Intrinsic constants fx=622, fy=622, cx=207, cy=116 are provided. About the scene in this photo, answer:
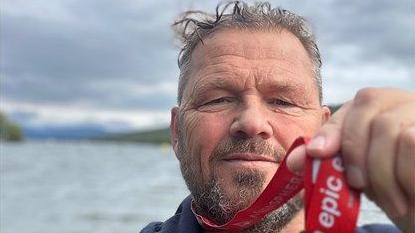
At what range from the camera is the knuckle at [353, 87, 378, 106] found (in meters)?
1.40

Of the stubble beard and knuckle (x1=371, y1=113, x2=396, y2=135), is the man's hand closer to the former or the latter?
knuckle (x1=371, y1=113, x2=396, y2=135)

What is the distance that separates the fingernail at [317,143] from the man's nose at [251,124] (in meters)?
1.19

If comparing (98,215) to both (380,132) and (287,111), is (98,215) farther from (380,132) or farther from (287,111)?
(380,132)

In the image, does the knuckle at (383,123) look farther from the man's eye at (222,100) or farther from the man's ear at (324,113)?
the man's ear at (324,113)

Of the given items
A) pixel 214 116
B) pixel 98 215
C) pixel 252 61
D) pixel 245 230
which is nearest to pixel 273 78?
pixel 252 61

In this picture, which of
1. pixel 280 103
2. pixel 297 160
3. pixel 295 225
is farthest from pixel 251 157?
pixel 297 160

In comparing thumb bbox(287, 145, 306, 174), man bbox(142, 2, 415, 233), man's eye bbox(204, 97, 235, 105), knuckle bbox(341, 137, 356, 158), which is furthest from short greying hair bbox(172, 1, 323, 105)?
knuckle bbox(341, 137, 356, 158)

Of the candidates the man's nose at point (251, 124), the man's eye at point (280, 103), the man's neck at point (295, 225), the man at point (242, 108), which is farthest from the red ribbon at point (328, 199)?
the man's neck at point (295, 225)

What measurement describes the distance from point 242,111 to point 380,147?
54.8 inches

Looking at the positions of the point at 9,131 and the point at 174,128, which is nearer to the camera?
the point at 174,128

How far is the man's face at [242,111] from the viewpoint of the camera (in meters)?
2.62

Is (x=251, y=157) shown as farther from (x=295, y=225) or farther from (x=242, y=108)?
(x=295, y=225)

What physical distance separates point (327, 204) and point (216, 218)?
156 centimetres

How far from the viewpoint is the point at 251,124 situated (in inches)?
102
